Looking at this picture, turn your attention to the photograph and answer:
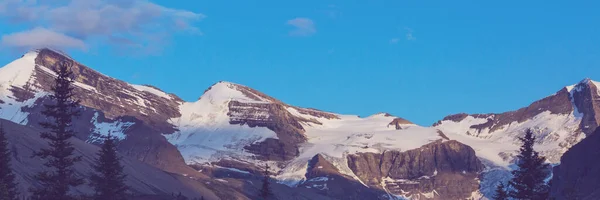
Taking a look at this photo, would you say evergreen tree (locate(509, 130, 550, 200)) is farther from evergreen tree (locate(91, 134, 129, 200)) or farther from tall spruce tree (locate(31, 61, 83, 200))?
tall spruce tree (locate(31, 61, 83, 200))

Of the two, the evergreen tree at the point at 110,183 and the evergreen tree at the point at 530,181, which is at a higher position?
the evergreen tree at the point at 530,181

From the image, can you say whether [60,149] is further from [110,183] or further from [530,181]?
[530,181]

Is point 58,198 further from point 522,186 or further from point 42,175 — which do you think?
point 522,186

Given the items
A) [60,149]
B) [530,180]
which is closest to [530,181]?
[530,180]

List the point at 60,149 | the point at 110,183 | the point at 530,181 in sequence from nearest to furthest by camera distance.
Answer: the point at 60,149
the point at 530,181
the point at 110,183

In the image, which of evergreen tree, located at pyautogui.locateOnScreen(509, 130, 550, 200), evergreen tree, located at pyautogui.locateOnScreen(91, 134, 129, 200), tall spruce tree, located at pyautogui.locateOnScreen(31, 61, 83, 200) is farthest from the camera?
evergreen tree, located at pyautogui.locateOnScreen(91, 134, 129, 200)

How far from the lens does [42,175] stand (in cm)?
7912

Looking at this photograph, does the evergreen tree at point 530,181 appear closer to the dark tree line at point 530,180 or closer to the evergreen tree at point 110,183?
the dark tree line at point 530,180

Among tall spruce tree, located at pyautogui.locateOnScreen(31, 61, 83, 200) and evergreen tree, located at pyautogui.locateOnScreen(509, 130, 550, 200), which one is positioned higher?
evergreen tree, located at pyautogui.locateOnScreen(509, 130, 550, 200)

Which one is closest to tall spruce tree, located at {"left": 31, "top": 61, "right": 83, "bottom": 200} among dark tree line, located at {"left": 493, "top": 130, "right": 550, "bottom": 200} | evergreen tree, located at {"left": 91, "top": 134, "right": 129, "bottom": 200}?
evergreen tree, located at {"left": 91, "top": 134, "right": 129, "bottom": 200}

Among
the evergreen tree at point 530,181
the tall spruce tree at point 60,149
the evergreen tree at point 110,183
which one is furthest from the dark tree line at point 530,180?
the tall spruce tree at point 60,149

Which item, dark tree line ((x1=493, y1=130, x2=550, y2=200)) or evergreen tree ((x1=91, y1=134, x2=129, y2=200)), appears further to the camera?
evergreen tree ((x1=91, y1=134, x2=129, y2=200))

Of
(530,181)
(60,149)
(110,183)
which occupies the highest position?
(530,181)

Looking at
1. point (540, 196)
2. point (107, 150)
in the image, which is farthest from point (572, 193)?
point (107, 150)
